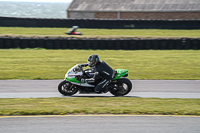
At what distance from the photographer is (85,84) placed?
10.6 meters

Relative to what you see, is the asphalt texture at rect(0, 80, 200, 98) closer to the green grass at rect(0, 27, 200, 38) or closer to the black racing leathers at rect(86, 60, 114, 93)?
the black racing leathers at rect(86, 60, 114, 93)

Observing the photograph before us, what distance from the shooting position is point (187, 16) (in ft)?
142

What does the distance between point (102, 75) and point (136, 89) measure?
75.9 inches

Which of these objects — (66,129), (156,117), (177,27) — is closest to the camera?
(66,129)

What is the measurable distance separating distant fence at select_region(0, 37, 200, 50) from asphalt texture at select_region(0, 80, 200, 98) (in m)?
9.42

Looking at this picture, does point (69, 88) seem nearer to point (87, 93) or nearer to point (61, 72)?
point (87, 93)

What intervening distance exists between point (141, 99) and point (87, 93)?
1.76m

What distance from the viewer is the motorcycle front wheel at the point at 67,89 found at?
10665mm

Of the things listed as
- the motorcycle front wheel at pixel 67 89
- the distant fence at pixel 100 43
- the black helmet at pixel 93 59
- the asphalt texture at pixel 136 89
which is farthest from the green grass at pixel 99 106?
the distant fence at pixel 100 43

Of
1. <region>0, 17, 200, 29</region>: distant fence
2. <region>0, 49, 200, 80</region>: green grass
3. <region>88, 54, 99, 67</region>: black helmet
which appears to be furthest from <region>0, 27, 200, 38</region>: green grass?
<region>88, 54, 99, 67</region>: black helmet

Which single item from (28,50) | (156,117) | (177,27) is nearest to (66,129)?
(156,117)

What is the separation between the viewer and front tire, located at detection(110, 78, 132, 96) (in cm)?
1066

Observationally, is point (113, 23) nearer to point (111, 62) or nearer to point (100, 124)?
point (111, 62)

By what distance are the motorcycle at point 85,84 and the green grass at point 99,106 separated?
0.54 meters
